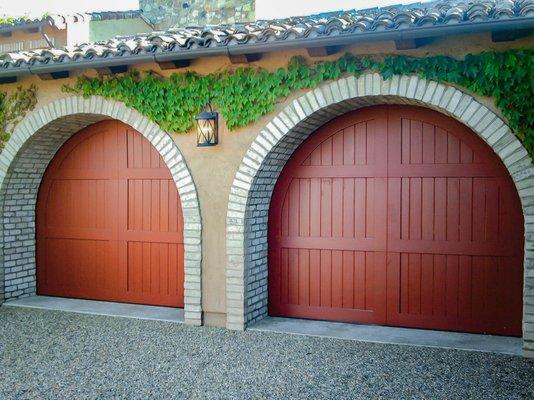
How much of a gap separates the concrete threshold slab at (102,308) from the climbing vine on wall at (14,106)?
2.28m

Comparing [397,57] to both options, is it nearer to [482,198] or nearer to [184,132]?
[482,198]

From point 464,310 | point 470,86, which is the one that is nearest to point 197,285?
point 464,310

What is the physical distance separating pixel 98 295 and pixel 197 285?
2.23 metres

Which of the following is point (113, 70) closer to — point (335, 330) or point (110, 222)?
point (110, 222)

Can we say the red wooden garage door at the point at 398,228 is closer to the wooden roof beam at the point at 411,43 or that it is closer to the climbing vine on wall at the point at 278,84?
the climbing vine on wall at the point at 278,84

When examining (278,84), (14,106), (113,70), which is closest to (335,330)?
(278,84)

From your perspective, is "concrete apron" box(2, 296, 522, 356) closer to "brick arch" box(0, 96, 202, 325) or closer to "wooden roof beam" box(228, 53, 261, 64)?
"brick arch" box(0, 96, 202, 325)

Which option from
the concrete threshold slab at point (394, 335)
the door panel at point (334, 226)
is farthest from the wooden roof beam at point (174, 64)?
the concrete threshold slab at point (394, 335)

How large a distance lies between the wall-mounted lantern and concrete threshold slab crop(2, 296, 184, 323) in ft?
7.43

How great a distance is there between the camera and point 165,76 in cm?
776

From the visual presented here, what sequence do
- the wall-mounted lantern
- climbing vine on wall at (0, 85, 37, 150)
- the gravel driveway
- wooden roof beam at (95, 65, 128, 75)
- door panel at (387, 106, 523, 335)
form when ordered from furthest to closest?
climbing vine on wall at (0, 85, 37, 150), wooden roof beam at (95, 65, 128, 75), the wall-mounted lantern, door panel at (387, 106, 523, 335), the gravel driveway

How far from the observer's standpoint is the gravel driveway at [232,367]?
5.34m

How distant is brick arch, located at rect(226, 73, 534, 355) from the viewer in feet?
19.7

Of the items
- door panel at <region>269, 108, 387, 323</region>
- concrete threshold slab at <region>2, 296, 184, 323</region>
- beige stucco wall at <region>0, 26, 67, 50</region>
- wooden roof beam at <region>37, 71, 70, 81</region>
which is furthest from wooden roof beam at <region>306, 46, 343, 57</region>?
beige stucco wall at <region>0, 26, 67, 50</region>
